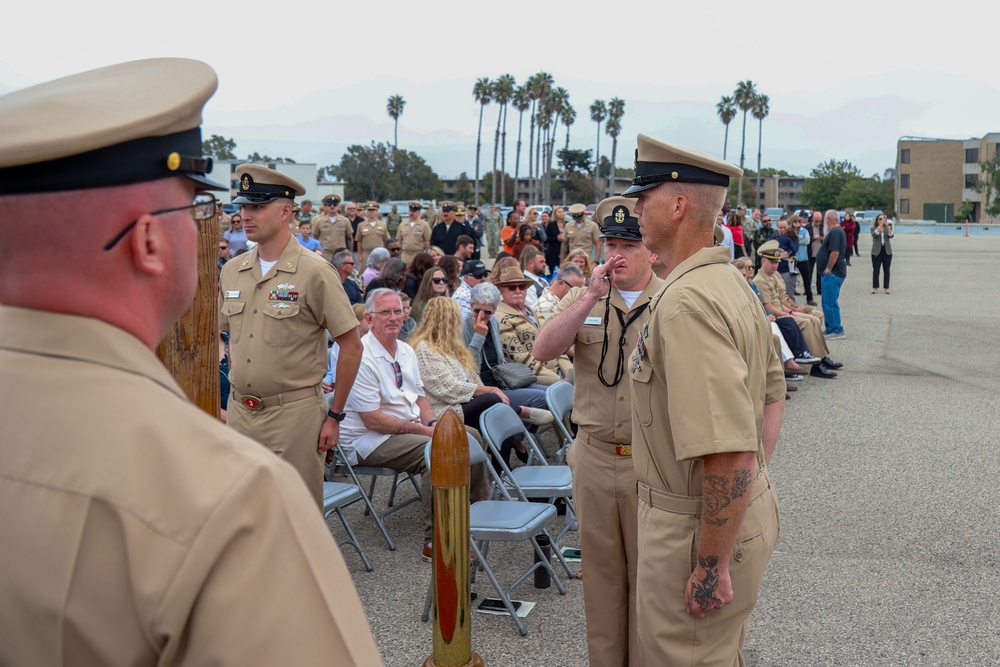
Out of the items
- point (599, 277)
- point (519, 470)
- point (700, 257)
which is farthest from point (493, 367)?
point (700, 257)

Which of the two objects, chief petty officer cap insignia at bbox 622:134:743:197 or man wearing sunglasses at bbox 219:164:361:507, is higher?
chief petty officer cap insignia at bbox 622:134:743:197

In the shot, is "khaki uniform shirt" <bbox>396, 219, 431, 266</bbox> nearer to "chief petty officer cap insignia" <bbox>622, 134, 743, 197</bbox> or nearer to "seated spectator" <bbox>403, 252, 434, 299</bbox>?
"seated spectator" <bbox>403, 252, 434, 299</bbox>

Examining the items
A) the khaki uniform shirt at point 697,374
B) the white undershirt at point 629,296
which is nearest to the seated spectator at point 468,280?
the white undershirt at point 629,296

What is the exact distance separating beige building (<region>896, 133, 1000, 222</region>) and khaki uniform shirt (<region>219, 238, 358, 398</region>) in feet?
352

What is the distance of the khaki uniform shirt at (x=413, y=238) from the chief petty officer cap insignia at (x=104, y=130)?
53.3ft

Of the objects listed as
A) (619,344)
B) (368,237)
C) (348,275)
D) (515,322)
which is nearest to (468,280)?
(348,275)

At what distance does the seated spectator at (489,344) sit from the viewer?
297 inches

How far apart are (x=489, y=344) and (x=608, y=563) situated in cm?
413

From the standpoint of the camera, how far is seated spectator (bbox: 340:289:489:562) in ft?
19.8

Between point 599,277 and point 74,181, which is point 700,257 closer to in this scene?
point 599,277

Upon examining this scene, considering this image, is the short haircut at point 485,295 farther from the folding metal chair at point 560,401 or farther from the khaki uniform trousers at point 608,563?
the khaki uniform trousers at point 608,563

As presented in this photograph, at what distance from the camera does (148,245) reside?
3.46 feet

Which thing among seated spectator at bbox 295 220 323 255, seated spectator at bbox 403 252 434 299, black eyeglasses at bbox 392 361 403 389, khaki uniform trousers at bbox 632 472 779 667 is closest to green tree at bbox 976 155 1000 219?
seated spectator at bbox 295 220 323 255

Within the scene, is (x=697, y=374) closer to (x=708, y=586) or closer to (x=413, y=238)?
(x=708, y=586)
